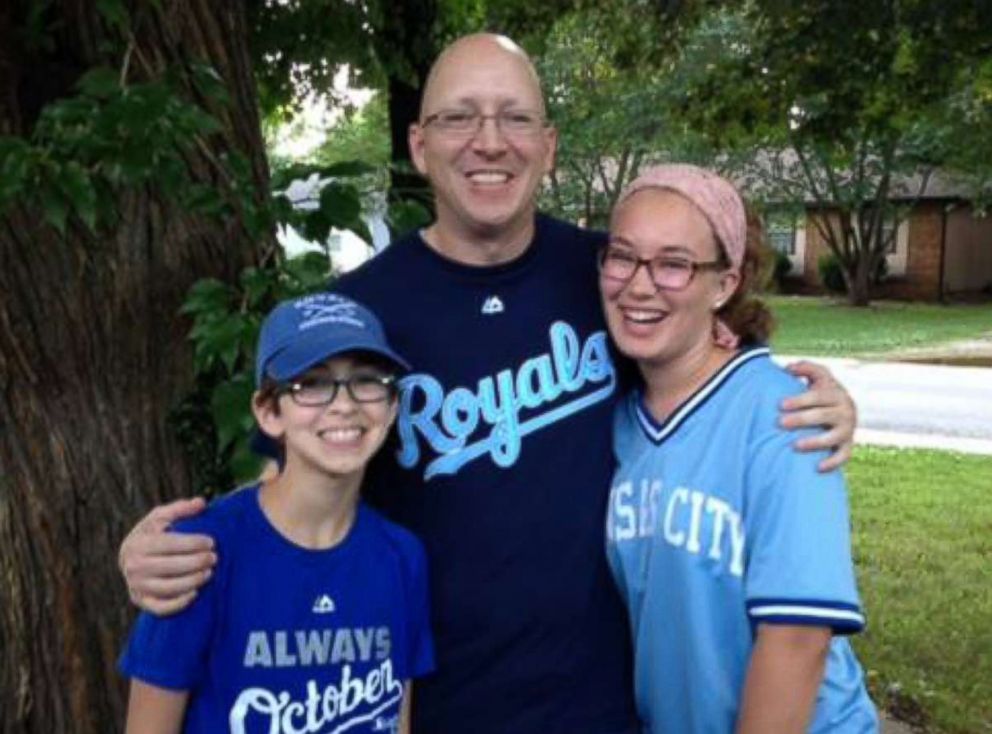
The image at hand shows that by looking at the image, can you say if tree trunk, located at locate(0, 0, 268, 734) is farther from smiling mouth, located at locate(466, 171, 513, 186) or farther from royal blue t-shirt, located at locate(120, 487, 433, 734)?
royal blue t-shirt, located at locate(120, 487, 433, 734)

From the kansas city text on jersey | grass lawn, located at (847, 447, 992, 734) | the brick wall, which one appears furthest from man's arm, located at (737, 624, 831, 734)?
the brick wall

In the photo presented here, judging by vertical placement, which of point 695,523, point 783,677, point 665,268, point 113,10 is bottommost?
point 783,677

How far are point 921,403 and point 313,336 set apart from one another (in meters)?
15.5

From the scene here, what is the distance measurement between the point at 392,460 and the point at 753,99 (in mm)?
6592

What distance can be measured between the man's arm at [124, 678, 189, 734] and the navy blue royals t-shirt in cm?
46

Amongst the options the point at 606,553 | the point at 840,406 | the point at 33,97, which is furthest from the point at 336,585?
the point at 33,97

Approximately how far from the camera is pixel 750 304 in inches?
90.2

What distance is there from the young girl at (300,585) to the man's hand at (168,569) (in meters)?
0.03

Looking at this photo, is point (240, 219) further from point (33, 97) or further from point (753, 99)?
point (753, 99)

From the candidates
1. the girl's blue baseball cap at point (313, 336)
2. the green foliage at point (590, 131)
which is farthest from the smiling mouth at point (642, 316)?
the green foliage at point (590, 131)

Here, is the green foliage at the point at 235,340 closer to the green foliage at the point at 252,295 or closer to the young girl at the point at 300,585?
the green foliage at the point at 252,295

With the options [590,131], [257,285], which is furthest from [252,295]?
[590,131]

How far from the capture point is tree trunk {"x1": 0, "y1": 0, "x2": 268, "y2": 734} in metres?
2.80

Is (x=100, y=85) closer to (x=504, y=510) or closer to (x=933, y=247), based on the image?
(x=504, y=510)
